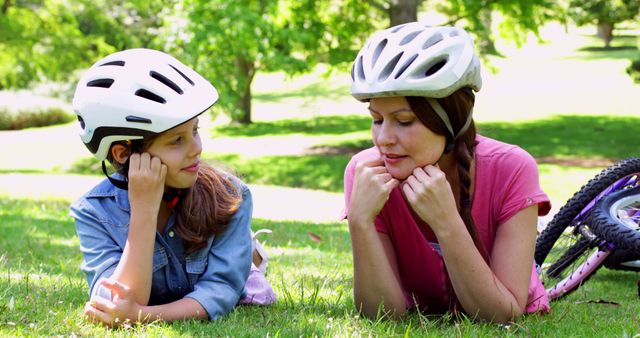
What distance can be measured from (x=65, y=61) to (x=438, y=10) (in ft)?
34.0

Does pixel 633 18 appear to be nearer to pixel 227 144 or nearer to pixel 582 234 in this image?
pixel 227 144

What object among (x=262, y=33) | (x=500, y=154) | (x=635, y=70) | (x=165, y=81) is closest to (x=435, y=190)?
(x=500, y=154)

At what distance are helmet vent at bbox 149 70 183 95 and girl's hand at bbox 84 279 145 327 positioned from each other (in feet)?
3.30

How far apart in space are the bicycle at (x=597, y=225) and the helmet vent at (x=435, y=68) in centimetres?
167

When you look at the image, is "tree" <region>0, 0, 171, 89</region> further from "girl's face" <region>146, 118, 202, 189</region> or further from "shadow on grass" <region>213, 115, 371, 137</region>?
"girl's face" <region>146, 118, 202, 189</region>

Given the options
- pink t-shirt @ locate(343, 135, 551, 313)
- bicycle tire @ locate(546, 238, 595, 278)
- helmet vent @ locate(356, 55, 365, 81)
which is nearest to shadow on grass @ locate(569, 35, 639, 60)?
bicycle tire @ locate(546, 238, 595, 278)

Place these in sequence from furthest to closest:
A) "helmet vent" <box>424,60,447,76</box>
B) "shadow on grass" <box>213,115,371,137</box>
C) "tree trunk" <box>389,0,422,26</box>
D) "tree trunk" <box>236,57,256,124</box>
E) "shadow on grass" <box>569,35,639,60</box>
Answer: "shadow on grass" <box>569,35,639,60</box>, "shadow on grass" <box>213,115,371,137</box>, "tree trunk" <box>236,57,256,124</box>, "tree trunk" <box>389,0,422,26</box>, "helmet vent" <box>424,60,447,76</box>

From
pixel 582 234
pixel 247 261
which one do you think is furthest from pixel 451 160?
pixel 582 234

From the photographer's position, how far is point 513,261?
4.23m

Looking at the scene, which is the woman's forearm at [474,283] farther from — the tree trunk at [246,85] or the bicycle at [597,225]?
the tree trunk at [246,85]

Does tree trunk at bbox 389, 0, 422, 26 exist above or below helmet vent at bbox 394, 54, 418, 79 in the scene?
below

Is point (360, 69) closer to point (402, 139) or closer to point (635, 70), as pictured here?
point (402, 139)

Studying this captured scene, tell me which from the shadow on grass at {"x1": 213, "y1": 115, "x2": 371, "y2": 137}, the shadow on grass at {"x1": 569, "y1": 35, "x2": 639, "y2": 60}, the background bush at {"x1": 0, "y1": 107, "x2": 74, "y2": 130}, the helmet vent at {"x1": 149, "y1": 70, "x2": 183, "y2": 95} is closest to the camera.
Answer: the helmet vent at {"x1": 149, "y1": 70, "x2": 183, "y2": 95}

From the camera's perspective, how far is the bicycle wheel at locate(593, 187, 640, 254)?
498 centimetres
